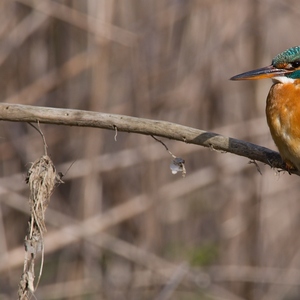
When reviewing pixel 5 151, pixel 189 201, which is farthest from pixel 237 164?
pixel 5 151

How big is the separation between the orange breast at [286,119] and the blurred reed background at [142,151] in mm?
1037

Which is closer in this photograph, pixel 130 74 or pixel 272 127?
pixel 272 127

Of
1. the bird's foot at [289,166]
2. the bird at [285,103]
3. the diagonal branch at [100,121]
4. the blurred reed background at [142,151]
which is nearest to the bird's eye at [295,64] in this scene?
the bird at [285,103]

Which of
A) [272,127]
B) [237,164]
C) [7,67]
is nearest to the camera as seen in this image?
[272,127]

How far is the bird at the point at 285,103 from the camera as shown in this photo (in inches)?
82.6

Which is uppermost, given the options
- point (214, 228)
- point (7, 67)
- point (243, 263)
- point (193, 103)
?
point (7, 67)

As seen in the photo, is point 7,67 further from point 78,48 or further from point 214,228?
point 214,228

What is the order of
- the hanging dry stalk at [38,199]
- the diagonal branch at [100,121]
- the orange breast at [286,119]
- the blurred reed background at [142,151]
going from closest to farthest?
the hanging dry stalk at [38,199] < the diagonal branch at [100,121] < the orange breast at [286,119] < the blurred reed background at [142,151]

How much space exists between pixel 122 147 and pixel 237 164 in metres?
0.65

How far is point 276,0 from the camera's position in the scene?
3.39 meters

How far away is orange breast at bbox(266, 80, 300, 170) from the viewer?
2088 millimetres

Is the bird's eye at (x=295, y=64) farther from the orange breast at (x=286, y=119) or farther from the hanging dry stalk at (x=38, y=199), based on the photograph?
the hanging dry stalk at (x=38, y=199)

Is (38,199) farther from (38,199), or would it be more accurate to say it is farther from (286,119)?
(286,119)

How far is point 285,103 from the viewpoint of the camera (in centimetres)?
223
